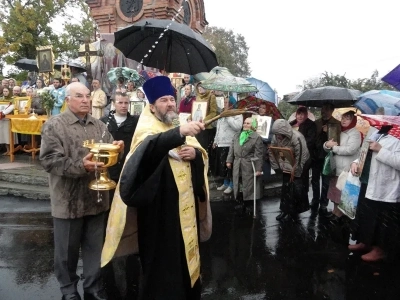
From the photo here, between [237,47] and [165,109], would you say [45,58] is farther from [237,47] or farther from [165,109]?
[237,47]

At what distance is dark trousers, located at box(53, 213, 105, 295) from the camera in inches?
130

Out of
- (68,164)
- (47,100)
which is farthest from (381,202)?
(47,100)

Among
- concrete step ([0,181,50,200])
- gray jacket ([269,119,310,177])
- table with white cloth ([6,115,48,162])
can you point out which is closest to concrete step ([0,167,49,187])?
concrete step ([0,181,50,200])

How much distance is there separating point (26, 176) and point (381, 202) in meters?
6.84

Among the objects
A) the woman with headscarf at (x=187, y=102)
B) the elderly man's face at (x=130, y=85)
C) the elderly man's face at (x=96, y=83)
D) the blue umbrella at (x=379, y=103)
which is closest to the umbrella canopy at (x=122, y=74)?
the elderly man's face at (x=130, y=85)

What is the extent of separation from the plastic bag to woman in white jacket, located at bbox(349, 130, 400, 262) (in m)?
0.14

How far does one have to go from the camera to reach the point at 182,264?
9.67ft

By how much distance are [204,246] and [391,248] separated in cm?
243

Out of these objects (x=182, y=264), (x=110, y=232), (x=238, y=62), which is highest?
(x=238, y=62)

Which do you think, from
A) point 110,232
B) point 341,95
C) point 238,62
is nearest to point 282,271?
point 110,232

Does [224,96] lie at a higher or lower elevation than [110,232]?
higher

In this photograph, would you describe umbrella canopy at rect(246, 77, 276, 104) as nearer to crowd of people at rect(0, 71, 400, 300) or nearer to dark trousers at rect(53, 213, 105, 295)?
crowd of people at rect(0, 71, 400, 300)

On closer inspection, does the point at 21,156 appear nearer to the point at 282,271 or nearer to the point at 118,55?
the point at 118,55

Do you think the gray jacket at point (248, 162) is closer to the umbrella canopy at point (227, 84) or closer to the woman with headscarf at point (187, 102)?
the umbrella canopy at point (227, 84)
